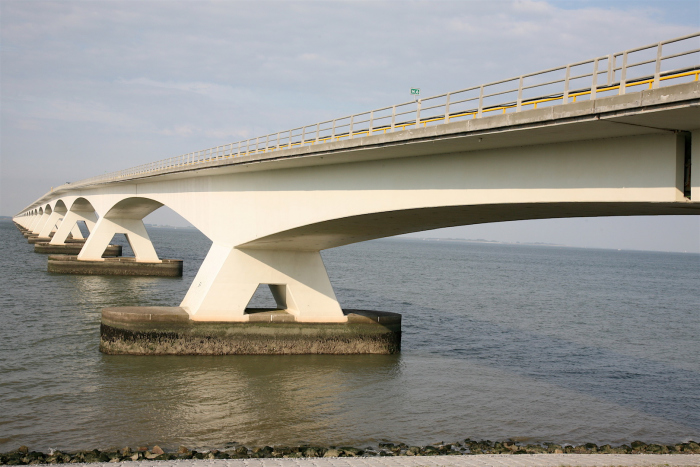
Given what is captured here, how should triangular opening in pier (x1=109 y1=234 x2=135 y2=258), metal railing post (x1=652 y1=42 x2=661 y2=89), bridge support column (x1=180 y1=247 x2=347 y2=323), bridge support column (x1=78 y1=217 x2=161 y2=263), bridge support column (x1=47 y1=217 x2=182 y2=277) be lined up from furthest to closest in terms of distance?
1. triangular opening in pier (x1=109 y1=234 x2=135 y2=258)
2. bridge support column (x1=78 y1=217 x2=161 y2=263)
3. bridge support column (x1=47 y1=217 x2=182 y2=277)
4. bridge support column (x1=180 y1=247 x2=347 y2=323)
5. metal railing post (x1=652 y1=42 x2=661 y2=89)

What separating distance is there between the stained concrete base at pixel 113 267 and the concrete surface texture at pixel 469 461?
39.8 m

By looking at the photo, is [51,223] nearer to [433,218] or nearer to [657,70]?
[433,218]

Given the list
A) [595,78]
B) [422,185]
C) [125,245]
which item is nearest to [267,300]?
[422,185]

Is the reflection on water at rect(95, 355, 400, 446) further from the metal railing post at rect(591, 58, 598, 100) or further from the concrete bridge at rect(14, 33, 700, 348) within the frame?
the metal railing post at rect(591, 58, 598, 100)

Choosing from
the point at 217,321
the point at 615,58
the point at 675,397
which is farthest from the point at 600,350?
the point at 615,58

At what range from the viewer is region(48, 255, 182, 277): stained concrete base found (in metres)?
46.7

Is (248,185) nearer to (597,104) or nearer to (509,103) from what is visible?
(509,103)

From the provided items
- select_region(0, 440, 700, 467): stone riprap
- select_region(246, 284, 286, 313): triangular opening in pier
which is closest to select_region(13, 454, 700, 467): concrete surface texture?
select_region(0, 440, 700, 467): stone riprap

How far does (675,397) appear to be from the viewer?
19.4m

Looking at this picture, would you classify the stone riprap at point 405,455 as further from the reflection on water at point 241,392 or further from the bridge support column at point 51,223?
the bridge support column at point 51,223

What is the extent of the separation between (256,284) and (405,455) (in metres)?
12.4

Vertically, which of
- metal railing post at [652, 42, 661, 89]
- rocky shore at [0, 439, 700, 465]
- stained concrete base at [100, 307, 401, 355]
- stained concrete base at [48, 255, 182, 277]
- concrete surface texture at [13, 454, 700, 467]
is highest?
metal railing post at [652, 42, 661, 89]

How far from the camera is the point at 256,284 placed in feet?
77.9

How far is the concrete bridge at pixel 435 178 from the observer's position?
10.6 metres
